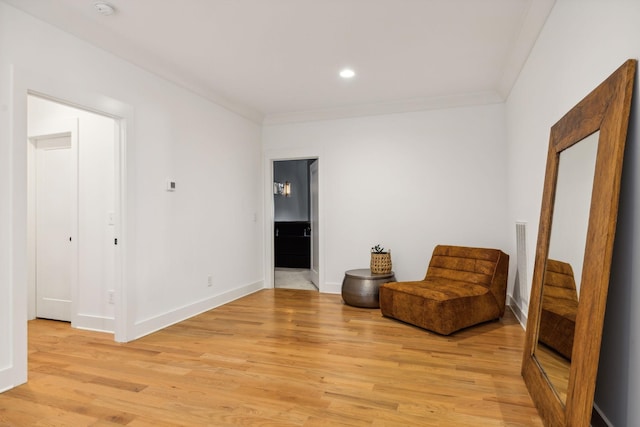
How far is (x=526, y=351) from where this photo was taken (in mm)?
2406

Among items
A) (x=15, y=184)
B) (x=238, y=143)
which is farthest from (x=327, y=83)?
(x=15, y=184)

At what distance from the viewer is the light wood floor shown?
200cm

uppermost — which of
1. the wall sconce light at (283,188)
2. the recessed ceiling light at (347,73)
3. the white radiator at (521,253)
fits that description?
the recessed ceiling light at (347,73)

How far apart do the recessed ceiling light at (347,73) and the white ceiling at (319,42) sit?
7 centimetres

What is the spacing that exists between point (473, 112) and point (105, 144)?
4.15m

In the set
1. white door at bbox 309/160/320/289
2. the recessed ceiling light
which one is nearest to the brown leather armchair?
white door at bbox 309/160/320/289

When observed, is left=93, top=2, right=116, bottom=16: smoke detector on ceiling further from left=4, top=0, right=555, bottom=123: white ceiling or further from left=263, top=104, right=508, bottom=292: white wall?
left=263, top=104, right=508, bottom=292: white wall

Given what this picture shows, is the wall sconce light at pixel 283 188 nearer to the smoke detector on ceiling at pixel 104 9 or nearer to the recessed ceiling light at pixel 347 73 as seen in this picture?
the recessed ceiling light at pixel 347 73

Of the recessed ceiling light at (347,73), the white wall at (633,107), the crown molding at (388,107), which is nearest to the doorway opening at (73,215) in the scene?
the recessed ceiling light at (347,73)

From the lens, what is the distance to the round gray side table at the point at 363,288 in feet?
14.0

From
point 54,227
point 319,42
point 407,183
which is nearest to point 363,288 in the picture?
point 407,183

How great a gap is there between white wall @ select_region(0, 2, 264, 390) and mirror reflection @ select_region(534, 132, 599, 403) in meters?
3.15

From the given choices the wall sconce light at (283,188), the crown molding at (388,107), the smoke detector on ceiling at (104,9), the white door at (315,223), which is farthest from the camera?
the wall sconce light at (283,188)

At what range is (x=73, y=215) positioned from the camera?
12.1 ft
